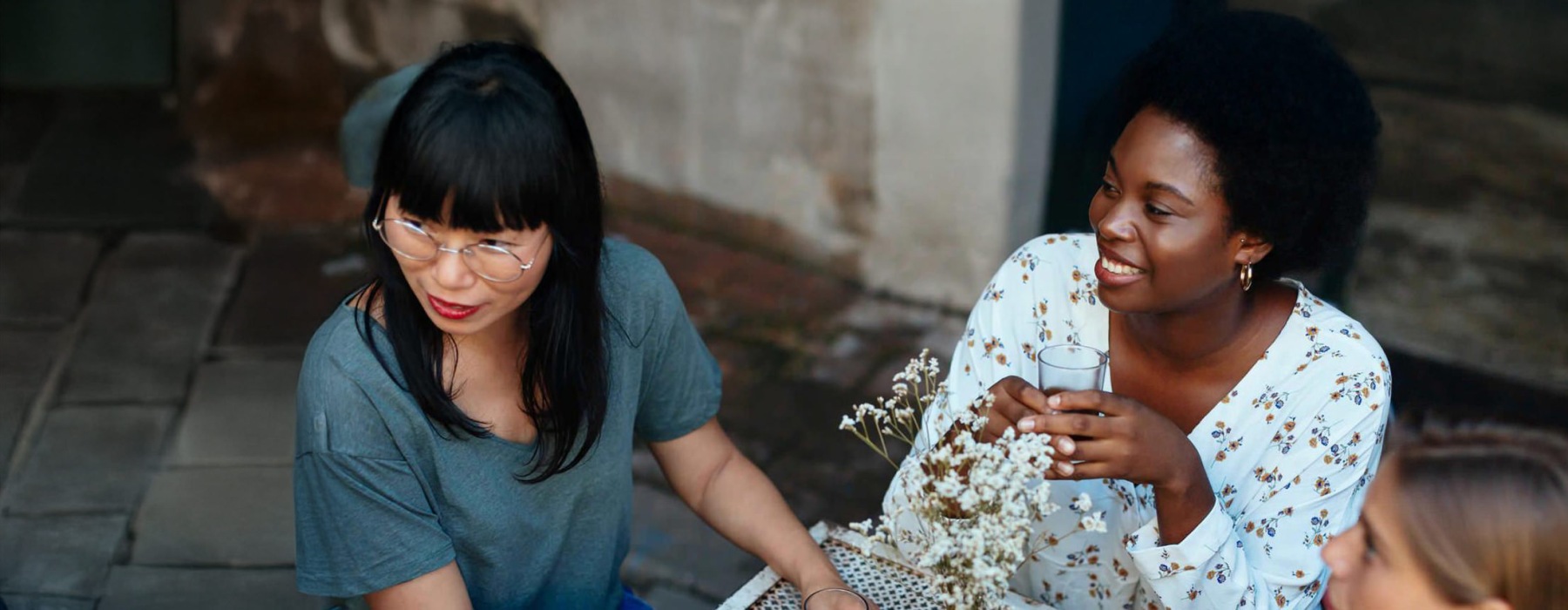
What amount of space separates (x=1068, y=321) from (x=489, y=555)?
1.02 metres

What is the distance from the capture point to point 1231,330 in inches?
92.4

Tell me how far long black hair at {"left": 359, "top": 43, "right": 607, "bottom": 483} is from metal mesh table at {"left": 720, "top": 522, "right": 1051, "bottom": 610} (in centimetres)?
33

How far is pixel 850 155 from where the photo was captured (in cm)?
505

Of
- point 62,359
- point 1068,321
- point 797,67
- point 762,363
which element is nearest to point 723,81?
point 797,67

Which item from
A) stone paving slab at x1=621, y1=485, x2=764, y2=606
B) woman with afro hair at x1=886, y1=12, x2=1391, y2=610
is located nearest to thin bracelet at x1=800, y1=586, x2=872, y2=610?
woman with afro hair at x1=886, y1=12, x2=1391, y2=610

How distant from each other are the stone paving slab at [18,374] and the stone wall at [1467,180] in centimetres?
378

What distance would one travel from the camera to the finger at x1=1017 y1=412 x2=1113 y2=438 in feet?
5.98

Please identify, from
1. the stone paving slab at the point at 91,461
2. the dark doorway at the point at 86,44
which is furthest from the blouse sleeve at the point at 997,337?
the dark doorway at the point at 86,44

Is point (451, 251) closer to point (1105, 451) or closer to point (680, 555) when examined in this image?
point (1105, 451)

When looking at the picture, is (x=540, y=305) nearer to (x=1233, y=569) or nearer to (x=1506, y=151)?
(x=1233, y=569)

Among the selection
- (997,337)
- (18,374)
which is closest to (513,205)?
(997,337)

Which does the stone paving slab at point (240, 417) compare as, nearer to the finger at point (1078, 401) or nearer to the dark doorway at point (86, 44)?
the finger at point (1078, 401)

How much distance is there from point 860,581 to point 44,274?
391 cm

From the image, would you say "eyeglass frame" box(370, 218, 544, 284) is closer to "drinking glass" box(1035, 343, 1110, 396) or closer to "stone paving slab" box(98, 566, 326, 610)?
"drinking glass" box(1035, 343, 1110, 396)
